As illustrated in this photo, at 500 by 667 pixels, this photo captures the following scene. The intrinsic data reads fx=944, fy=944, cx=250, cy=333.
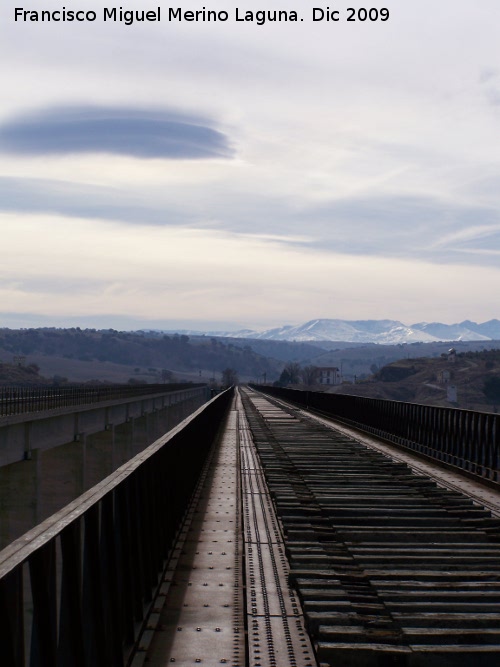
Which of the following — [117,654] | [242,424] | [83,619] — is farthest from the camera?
[242,424]

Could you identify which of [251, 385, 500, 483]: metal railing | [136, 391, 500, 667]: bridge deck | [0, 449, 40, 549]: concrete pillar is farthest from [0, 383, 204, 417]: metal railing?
[136, 391, 500, 667]: bridge deck

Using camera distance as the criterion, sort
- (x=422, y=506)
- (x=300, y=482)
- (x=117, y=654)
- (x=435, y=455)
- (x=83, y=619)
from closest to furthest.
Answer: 1. (x=83, y=619)
2. (x=117, y=654)
3. (x=422, y=506)
4. (x=300, y=482)
5. (x=435, y=455)

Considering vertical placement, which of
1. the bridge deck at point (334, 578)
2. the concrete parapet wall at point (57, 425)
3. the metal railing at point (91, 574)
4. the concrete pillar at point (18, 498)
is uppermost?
the metal railing at point (91, 574)

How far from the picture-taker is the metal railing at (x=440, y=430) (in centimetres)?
1919

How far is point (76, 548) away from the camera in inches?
213

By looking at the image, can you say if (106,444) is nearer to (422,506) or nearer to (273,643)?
(422,506)

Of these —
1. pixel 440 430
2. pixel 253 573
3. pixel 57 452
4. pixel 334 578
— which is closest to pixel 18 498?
pixel 57 452

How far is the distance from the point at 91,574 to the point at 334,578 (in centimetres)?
362

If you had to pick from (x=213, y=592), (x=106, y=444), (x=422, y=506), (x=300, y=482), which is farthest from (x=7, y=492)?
(x=213, y=592)

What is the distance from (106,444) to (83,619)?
6018 centimetres

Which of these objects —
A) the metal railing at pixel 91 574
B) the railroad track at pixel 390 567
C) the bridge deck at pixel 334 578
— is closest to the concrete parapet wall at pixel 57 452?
the railroad track at pixel 390 567

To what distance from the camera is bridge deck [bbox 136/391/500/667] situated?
6980 mm

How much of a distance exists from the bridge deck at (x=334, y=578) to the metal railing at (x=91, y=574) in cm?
41

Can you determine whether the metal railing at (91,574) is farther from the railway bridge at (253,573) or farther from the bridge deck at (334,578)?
the bridge deck at (334,578)
